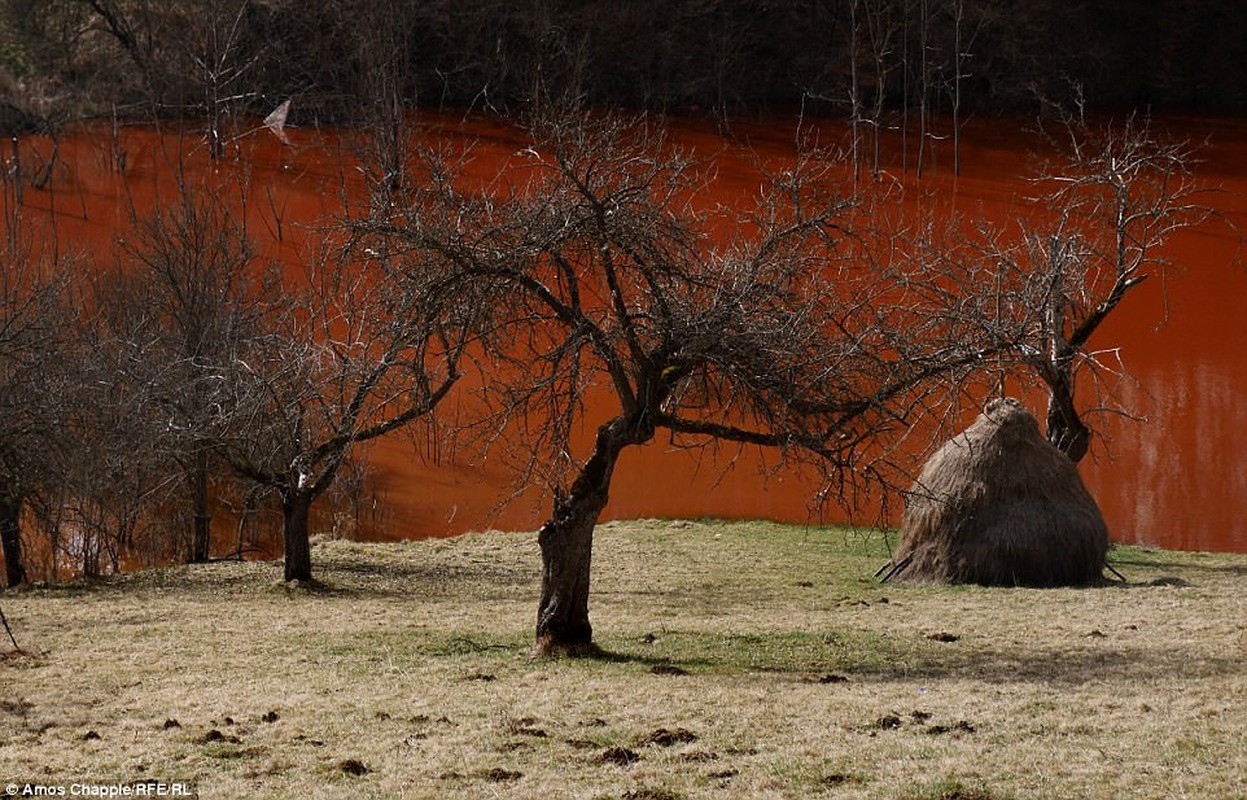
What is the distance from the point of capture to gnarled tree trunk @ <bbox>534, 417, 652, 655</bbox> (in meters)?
11.2

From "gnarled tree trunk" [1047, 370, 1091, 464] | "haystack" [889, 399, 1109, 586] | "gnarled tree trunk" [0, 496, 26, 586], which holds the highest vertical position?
"gnarled tree trunk" [1047, 370, 1091, 464]

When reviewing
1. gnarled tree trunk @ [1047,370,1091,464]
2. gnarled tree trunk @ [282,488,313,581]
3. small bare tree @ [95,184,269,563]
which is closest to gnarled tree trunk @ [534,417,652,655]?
gnarled tree trunk @ [282,488,313,581]

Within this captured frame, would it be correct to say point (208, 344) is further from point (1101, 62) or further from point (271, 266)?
point (1101, 62)

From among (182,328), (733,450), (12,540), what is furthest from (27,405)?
(733,450)

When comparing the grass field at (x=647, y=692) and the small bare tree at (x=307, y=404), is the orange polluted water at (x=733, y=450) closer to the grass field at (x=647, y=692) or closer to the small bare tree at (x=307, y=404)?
the small bare tree at (x=307, y=404)

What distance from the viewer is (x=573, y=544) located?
11.3 m

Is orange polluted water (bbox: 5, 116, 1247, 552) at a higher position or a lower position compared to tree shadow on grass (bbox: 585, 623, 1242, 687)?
higher

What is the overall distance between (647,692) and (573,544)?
189 cm

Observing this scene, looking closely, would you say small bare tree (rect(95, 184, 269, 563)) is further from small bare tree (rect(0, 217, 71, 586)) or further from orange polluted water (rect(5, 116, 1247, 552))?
orange polluted water (rect(5, 116, 1247, 552))

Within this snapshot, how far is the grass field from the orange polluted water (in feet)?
13.2

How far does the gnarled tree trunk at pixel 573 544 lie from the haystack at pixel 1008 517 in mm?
5556

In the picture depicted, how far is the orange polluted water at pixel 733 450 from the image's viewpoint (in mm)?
25016

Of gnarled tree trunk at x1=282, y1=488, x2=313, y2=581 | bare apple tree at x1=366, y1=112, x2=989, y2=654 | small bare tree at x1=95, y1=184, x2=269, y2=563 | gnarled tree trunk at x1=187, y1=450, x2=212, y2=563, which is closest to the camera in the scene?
bare apple tree at x1=366, y1=112, x2=989, y2=654

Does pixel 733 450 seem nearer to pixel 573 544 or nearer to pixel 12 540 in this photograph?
pixel 12 540
